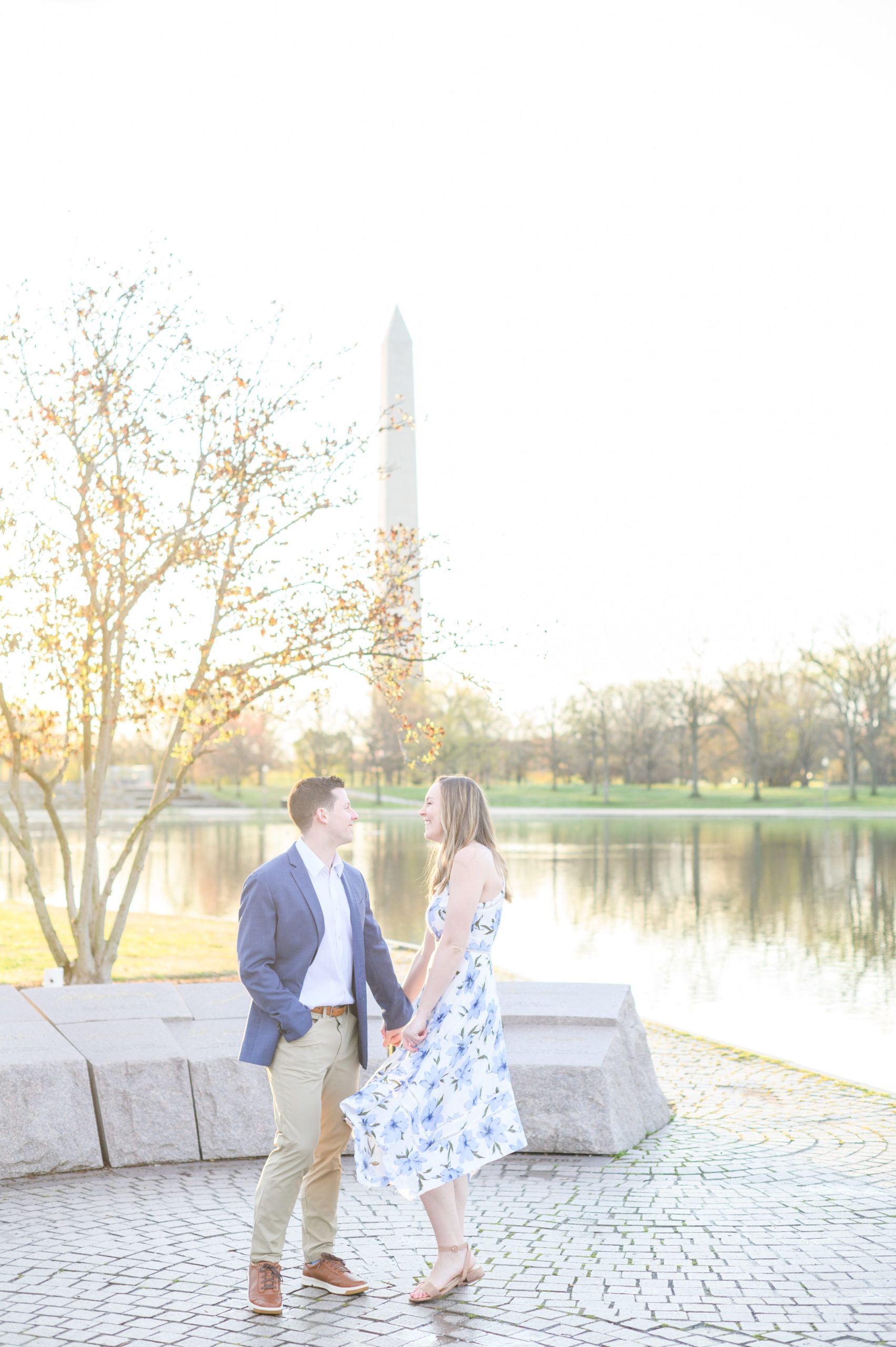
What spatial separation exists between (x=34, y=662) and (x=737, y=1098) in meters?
6.57

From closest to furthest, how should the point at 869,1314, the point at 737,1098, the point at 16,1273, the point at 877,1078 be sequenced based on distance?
the point at 869,1314
the point at 16,1273
the point at 737,1098
the point at 877,1078

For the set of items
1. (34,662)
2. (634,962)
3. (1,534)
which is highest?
(1,534)

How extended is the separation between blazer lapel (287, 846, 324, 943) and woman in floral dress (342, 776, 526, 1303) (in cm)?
39

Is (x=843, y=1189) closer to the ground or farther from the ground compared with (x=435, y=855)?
closer to the ground

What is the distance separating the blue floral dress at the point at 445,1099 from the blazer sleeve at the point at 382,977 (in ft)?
0.71

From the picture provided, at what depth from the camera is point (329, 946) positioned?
476 centimetres

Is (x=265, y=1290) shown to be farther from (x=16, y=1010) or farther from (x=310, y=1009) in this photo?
(x=16, y=1010)

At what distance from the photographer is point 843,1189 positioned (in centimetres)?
600

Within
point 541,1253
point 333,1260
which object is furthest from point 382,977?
point 541,1253

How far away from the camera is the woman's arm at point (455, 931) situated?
4664mm

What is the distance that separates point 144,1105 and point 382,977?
88.0 inches

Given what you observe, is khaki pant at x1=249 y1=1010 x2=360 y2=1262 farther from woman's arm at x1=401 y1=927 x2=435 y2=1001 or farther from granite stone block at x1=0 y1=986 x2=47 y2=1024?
granite stone block at x1=0 y1=986 x2=47 y2=1024

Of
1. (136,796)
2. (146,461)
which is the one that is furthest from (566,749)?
(146,461)

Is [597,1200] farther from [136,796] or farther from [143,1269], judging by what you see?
[136,796]
